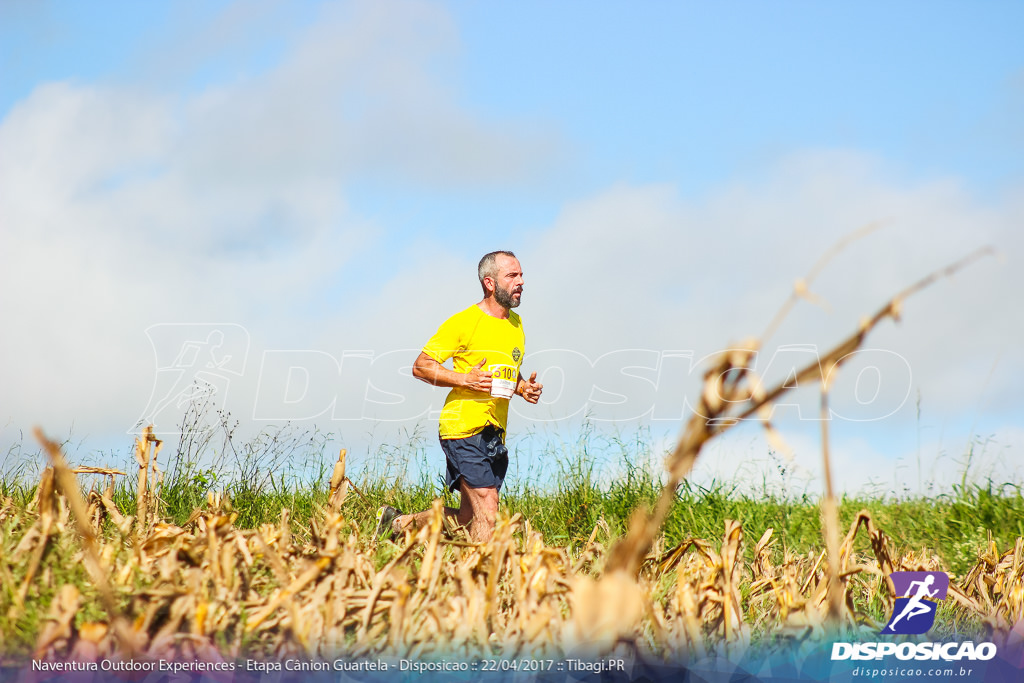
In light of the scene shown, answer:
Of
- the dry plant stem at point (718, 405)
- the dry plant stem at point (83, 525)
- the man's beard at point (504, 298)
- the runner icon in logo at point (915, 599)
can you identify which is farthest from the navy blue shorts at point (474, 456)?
the dry plant stem at point (718, 405)

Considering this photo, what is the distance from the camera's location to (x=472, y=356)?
6434mm

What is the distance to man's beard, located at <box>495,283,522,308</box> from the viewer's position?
6562mm

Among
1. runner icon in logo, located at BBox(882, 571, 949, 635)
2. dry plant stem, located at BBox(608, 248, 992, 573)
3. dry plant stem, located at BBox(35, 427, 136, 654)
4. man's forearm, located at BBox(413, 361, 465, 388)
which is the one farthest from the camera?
man's forearm, located at BBox(413, 361, 465, 388)

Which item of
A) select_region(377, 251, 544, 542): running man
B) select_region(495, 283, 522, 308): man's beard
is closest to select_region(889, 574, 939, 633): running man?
select_region(377, 251, 544, 542): running man

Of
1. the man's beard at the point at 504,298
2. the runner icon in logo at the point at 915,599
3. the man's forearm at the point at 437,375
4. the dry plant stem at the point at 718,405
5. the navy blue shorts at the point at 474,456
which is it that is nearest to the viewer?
the dry plant stem at the point at 718,405

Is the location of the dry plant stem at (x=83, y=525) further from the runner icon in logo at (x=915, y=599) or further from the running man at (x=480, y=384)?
the running man at (x=480, y=384)

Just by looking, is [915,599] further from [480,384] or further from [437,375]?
[437,375]

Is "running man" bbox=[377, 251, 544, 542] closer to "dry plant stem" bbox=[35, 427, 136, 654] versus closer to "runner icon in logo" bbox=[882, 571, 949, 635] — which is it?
"runner icon in logo" bbox=[882, 571, 949, 635]

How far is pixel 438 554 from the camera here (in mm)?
2850

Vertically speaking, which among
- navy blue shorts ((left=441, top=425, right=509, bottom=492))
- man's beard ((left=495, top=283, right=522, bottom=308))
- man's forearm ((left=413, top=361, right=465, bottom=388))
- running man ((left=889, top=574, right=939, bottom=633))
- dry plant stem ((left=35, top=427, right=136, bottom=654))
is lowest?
running man ((left=889, top=574, right=939, bottom=633))

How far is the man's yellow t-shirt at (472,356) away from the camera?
6273mm

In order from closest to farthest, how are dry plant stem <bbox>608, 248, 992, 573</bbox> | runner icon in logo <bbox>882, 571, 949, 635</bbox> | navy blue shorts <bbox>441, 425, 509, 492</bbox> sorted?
dry plant stem <bbox>608, 248, 992, 573</bbox>
runner icon in logo <bbox>882, 571, 949, 635</bbox>
navy blue shorts <bbox>441, 425, 509, 492</bbox>

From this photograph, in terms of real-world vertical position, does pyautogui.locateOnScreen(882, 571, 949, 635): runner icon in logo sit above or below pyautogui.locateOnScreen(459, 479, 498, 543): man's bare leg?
below

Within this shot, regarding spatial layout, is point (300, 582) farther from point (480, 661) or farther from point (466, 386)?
point (466, 386)
